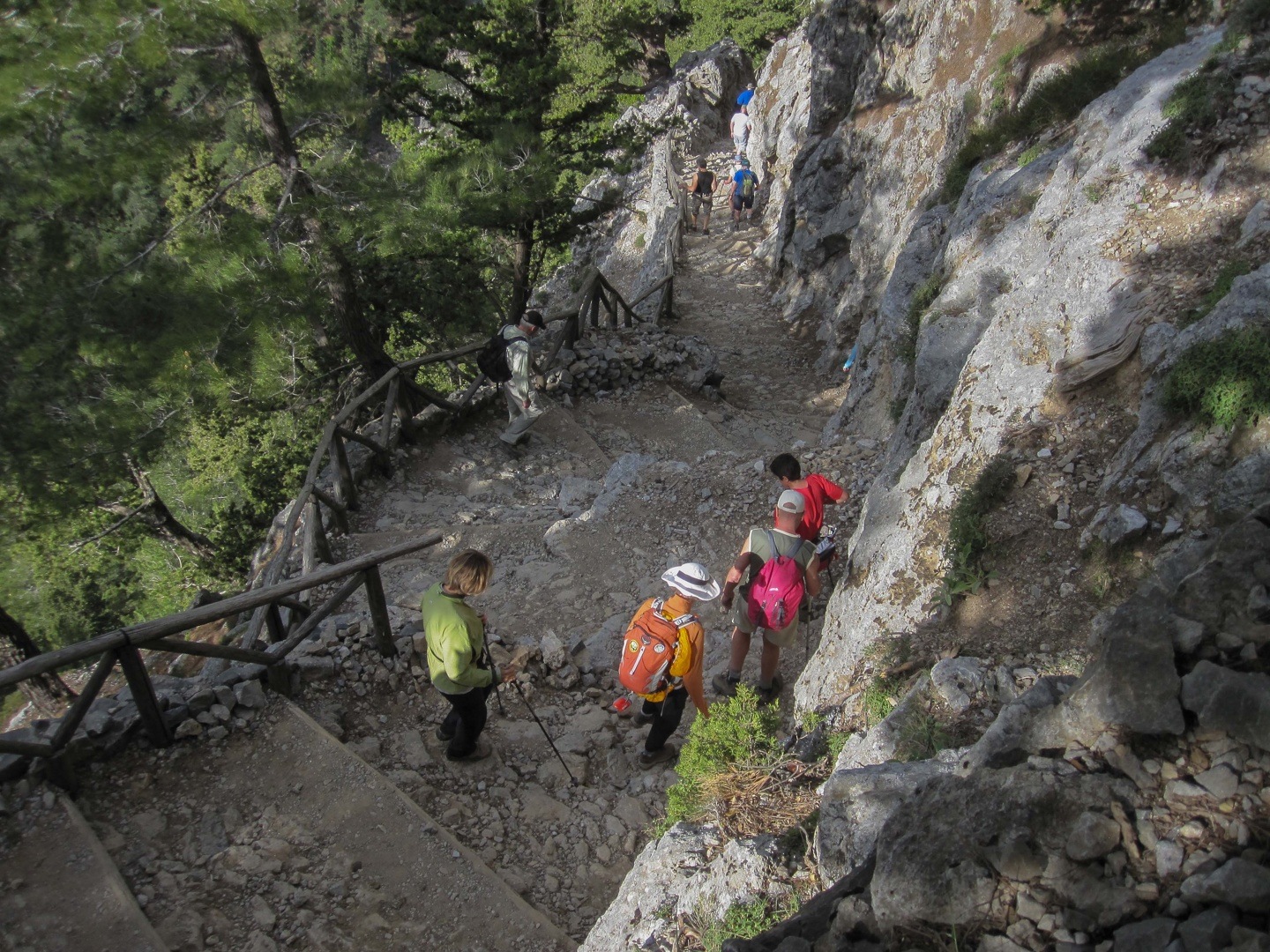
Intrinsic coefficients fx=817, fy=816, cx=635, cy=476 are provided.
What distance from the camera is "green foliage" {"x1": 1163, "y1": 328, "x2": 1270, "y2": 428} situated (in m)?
3.90

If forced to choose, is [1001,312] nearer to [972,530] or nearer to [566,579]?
[972,530]

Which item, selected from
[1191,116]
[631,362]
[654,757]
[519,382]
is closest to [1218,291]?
[1191,116]

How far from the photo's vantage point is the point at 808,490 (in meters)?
Result: 5.70

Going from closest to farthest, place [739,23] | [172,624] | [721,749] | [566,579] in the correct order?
[721,749] → [172,624] → [566,579] → [739,23]

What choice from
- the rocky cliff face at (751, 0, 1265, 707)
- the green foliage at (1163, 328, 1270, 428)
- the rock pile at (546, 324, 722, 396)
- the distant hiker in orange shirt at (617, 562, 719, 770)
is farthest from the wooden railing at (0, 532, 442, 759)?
the rock pile at (546, 324, 722, 396)

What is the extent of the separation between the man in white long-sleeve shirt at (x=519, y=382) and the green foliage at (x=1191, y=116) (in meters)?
6.27

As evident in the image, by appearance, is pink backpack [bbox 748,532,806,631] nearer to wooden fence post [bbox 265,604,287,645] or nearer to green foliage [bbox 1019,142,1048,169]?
wooden fence post [bbox 265,604,287,645]

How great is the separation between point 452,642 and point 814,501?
2622 millimetres

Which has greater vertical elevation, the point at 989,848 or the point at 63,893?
the point at 989,848

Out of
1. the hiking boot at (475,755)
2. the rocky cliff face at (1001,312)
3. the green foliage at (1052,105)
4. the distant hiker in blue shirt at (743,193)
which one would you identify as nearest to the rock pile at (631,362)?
the rocky cliff face at (1001,312)

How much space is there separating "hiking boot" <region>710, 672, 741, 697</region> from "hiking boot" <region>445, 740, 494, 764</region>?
1641 mm

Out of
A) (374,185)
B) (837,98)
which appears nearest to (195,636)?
(374,185)

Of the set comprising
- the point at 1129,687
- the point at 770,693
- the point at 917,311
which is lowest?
the point at 770,693

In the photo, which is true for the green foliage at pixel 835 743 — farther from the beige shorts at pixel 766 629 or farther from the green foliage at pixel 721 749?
the beige shorts at pixel 766 629
